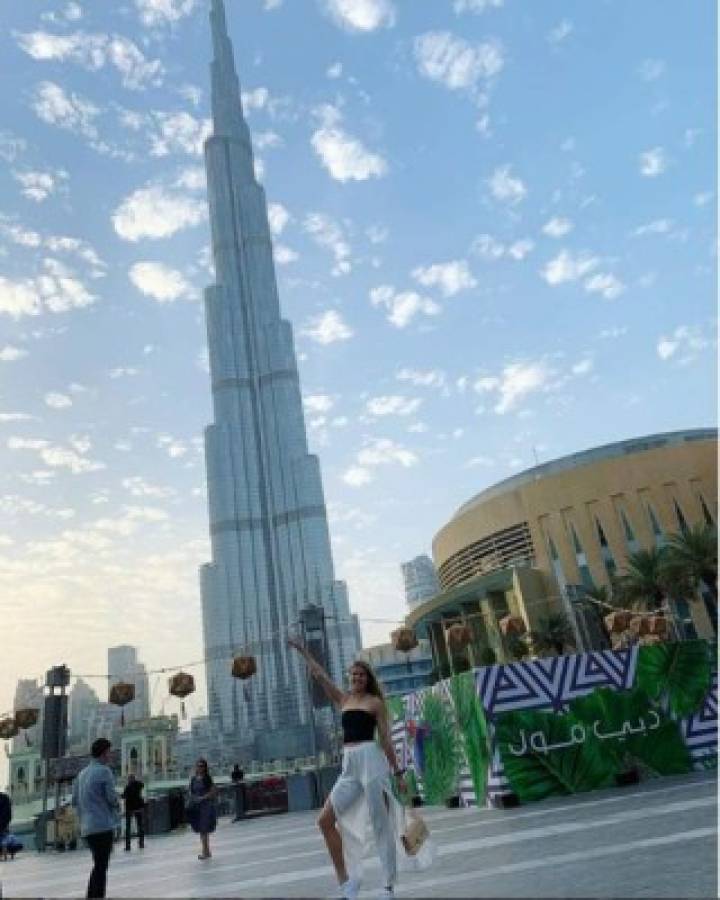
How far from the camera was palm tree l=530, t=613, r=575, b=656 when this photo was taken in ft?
157

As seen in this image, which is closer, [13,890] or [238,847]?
[13,890]

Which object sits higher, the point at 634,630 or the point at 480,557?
the point at 480,557

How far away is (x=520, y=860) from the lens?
609 centimetres

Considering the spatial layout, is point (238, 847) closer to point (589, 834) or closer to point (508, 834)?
point (508, 834)

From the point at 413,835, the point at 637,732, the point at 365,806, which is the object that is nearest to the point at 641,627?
the point at 637,732

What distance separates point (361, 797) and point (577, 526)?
55.8m

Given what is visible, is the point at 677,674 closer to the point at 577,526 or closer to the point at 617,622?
the point at 617,622

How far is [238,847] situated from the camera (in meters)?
12.1

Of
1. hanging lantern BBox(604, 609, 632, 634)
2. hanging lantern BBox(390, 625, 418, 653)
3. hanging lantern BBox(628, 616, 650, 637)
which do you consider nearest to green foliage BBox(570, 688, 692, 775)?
hanging lantern BBox(628, 616, 650, 637)

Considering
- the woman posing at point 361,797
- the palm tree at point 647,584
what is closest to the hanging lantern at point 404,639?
the palm tree at point 647,584

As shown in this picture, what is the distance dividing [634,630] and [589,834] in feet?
78.5

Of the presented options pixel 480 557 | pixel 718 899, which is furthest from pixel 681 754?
pixel 480 557

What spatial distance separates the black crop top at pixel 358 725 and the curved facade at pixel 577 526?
49.8 meters

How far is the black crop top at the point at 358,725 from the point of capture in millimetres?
5141
